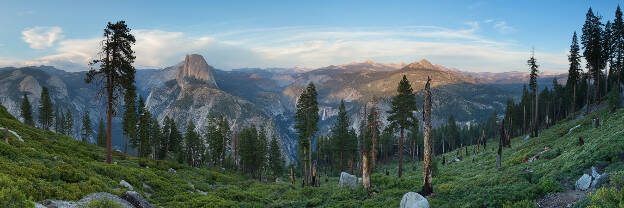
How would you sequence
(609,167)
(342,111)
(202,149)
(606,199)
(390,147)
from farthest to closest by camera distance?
(390,147) < (202,149) < (342,111) < (609,167) < (606,199)

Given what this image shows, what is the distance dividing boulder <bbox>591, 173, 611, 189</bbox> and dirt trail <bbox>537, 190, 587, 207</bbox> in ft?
1.61

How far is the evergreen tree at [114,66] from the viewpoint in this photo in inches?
952

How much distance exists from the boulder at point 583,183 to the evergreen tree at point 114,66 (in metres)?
30.5

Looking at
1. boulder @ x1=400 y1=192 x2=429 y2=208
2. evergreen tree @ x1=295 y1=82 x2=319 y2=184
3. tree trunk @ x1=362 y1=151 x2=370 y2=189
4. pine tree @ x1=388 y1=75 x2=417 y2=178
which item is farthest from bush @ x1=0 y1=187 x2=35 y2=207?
pine tree @ x1=388 y1=75 x2=417 y2=178

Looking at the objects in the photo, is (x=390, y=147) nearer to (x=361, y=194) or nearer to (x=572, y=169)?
(x=361, y=194)

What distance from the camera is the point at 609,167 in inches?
459

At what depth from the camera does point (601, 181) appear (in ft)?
35.8

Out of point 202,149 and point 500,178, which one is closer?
point 500,178

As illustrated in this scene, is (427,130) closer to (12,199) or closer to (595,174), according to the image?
(595,174)

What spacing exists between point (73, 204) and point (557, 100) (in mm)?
97161

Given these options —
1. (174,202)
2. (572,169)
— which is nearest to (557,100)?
(572,169)

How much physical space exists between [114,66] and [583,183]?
103 ft

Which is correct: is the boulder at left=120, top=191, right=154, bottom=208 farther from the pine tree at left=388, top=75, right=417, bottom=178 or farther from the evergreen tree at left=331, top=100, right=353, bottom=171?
the evergreen tree at left=331, top=100, right=353, bottom=171

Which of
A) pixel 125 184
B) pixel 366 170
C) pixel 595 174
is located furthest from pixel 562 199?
pixel 125 184
